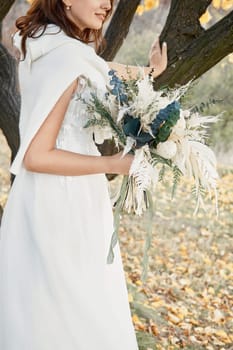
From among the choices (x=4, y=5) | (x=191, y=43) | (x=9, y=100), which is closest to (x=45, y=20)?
(x=191, y=43)

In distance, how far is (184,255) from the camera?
6.73 meters

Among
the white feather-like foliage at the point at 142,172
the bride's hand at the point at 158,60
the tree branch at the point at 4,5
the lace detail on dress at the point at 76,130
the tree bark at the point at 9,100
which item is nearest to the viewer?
the white feather-like foliage at the point at 142,172

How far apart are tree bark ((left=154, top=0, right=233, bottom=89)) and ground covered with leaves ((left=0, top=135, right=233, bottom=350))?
183 cm

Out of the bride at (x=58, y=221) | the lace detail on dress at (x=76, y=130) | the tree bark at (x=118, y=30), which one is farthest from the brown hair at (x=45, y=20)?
the tree bark at (x=118, y=30)

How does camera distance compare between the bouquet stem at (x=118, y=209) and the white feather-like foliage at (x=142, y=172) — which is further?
the bouquet stem at (x=118, y=209)

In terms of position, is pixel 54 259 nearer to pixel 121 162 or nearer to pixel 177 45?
pixel 121 162

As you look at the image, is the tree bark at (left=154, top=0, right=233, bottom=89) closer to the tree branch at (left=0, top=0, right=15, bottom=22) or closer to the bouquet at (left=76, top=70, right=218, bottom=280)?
the tree branch at (left=0, top=0, right=15, bottom=22)

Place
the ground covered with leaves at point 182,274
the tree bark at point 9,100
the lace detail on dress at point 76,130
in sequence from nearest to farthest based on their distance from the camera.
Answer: the lace detail on dress at point 76,130 < the tree bark at point 9,100 < the ground covered with leaves at point 182,274

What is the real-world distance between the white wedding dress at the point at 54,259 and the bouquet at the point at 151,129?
17 cm

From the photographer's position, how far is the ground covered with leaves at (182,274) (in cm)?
478

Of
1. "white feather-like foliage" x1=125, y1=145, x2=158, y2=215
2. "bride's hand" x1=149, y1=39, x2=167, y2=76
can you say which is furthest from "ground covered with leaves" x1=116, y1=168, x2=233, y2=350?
"white feather-like foliage" x1=125, y1=145, x2=158, y2=215

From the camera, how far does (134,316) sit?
4676 millimetres

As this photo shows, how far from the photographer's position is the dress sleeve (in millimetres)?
2111

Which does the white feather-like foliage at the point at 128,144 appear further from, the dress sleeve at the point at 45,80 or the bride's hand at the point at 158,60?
the bride's hand at the point at 158,60
